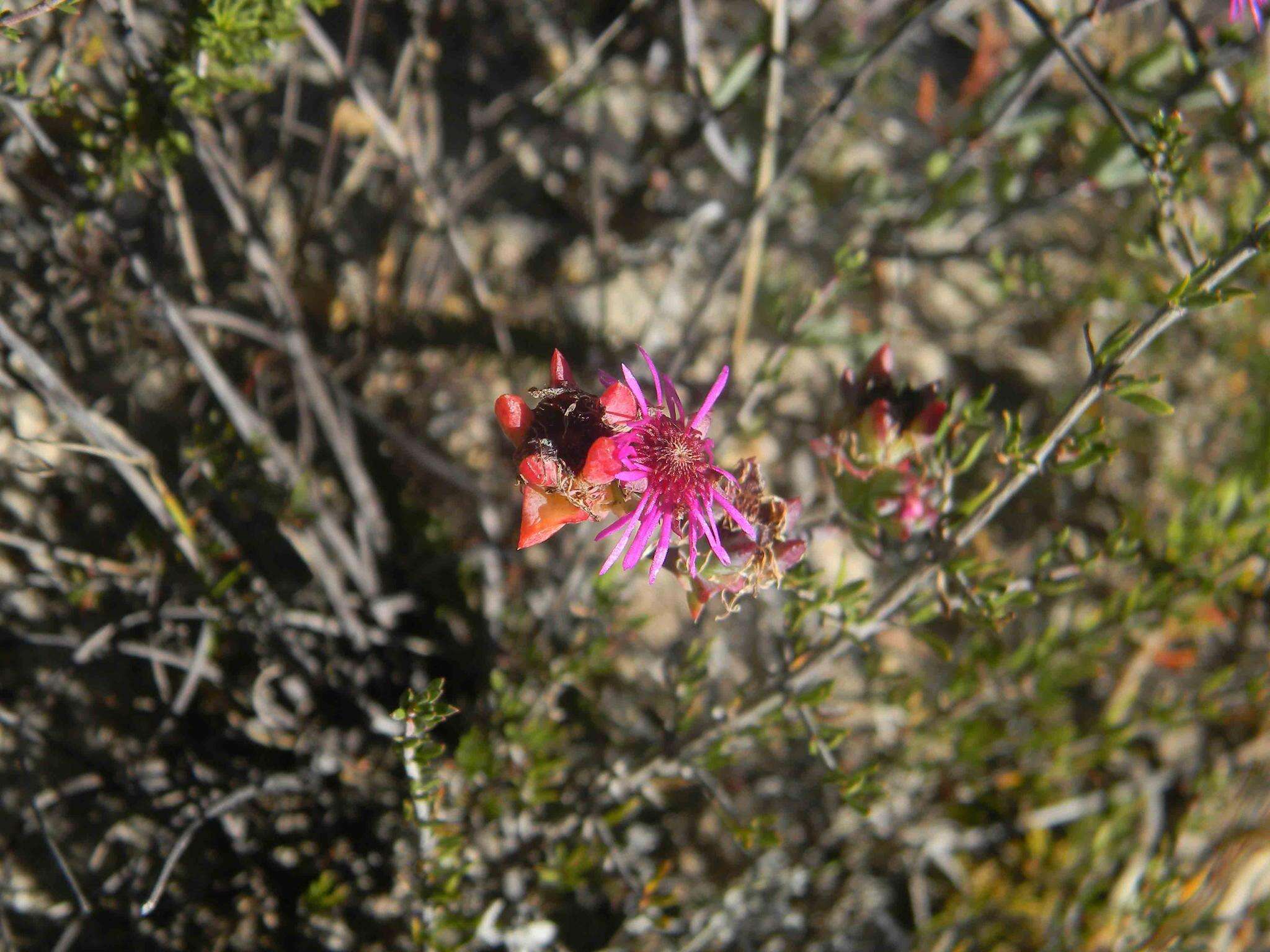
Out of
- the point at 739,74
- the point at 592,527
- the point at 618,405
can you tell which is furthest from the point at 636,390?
the point at 739,74

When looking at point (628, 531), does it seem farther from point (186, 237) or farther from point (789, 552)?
point (186, 237)

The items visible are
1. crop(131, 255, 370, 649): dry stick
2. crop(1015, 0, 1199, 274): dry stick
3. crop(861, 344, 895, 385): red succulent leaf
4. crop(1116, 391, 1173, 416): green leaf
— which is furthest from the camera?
crop(131, 255, 370, 649): dry stick

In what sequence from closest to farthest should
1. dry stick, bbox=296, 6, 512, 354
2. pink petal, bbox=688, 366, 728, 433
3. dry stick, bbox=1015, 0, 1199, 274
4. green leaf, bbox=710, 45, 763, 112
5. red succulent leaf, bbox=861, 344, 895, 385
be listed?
pink petal, bbox=688, 366, 728, 433, dry stick, bbox=1015, 0, 1199, 274, red succulent leaf, bbox=861, 344, 895, 385, dry stick, bbox=296, 6, 512, 354, green leaf, bbox=710, 45, 763, 112

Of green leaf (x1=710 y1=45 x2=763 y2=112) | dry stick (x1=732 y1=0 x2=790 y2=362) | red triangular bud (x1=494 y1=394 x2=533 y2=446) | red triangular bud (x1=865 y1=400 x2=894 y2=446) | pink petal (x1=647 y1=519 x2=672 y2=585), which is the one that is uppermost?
green leaf (x1=710 y1=45 x2=763 y2=112)

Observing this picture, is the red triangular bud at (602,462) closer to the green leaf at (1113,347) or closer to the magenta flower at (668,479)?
the magenta flower at (668,479)

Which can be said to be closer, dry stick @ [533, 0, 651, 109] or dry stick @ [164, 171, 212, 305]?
dry stick @ [164, 171, 212, 305]

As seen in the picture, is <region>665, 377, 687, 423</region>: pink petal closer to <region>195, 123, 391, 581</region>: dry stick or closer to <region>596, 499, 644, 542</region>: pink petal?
<region>596, 499, 644, 542</region>: pink petal

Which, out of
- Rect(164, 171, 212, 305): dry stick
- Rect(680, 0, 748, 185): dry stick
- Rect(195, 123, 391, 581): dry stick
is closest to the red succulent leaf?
Rect(680, 0, 748, 185): dry stick
